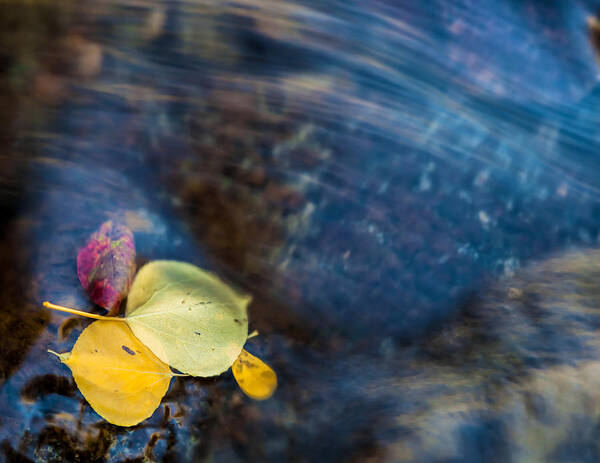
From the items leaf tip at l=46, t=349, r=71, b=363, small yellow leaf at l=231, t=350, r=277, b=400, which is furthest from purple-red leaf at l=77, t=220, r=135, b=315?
small yellow leaf at l=231, t=350, r=277, b=400

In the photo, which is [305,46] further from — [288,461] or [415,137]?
[288,461]

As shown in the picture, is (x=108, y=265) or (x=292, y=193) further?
(x=292, y=193)

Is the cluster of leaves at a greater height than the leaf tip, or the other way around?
the cluster of leaves

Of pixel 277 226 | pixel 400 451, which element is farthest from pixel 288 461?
pixel 277 226

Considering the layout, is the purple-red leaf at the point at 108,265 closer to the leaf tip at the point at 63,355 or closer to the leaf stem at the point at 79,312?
the leaf stem at the point at 79,312

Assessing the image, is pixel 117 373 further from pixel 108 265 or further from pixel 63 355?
pixel 108 265

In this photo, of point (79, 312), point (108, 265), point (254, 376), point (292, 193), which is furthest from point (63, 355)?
point (292, 193)

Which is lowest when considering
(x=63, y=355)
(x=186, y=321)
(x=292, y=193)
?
(x=63, y=355)

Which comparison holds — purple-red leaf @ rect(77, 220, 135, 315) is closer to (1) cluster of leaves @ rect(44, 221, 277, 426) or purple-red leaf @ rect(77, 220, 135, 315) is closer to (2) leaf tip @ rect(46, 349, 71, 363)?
(1) cluster of leaves @ rect(44, 221, 277, 426)

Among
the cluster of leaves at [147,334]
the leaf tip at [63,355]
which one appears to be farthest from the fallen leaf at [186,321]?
the leaf tip at [63,355]
